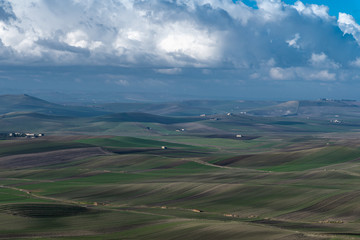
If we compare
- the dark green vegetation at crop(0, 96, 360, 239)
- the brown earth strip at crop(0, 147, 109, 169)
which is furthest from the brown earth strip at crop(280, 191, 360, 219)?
the brown earth strip at crop(0, 147, 109, 169)

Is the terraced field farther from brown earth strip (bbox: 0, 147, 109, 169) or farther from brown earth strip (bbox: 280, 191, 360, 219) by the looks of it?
brown earth strip (bbox: 0, 147, 109, 169)

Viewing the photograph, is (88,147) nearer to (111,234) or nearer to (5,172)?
(5,172)

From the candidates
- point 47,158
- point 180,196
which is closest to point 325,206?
point 180,196

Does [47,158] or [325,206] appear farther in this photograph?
[47,158]

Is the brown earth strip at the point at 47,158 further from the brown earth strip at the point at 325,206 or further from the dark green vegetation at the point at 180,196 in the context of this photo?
the brown earth strip at the point at 325,206

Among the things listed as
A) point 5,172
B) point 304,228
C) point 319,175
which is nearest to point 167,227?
point 304,228

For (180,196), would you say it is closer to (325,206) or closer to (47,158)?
(325,206)

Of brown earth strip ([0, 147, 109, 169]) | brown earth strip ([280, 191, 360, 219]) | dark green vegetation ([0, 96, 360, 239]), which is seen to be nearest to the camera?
dark green vegetation ([0, 96, 360, 239])

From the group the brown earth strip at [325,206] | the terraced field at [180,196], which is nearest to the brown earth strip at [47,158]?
the terraced field at [180,196]
